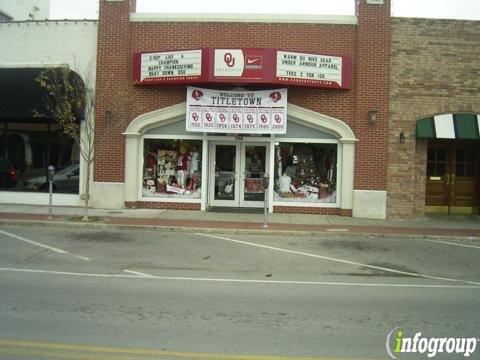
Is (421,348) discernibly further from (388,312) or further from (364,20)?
(364,20)

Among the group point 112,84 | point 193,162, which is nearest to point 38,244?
point 193,162

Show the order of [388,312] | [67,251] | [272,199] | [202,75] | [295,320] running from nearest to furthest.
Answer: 1. [295,320]
2. [388,312]
3. [67,251]
4. [202,75]
5. [272,199]

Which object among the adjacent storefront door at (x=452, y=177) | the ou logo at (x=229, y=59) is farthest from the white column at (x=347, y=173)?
the ou logo at (x=229, y=59)

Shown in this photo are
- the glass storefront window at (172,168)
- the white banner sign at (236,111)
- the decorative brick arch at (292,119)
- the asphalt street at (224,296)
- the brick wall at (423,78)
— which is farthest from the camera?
the glass storefront window at (172,168)

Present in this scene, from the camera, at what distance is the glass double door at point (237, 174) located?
16.8 meters

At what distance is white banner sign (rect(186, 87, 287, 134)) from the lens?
15742mm

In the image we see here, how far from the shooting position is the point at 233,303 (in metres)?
6.81

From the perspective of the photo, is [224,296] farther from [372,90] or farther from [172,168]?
[372,90]

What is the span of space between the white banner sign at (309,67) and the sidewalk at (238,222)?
4.22 meters

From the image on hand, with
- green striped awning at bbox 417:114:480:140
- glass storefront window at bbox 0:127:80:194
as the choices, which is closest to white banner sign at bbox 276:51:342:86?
green striped awning at bbox 417:114:480:140

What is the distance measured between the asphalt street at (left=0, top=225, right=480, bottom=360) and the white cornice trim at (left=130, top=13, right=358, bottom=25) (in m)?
7.32

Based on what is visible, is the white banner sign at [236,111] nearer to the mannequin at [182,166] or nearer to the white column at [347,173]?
the mannequin at [182,166]

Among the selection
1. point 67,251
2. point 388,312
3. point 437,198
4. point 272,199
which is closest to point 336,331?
point 388,312

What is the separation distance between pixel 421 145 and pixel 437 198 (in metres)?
2.60
